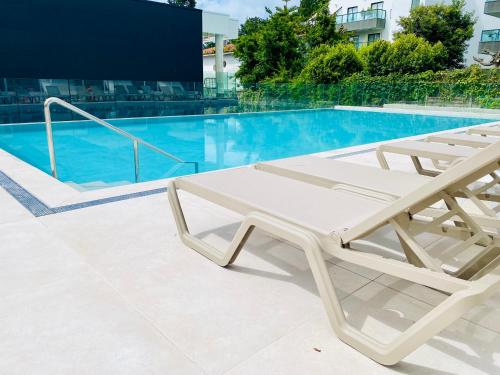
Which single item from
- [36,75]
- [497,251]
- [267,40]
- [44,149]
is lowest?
[44,149]

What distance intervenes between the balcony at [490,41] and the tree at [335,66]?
9434 millimetres

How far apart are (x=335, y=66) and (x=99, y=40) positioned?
11.7 m

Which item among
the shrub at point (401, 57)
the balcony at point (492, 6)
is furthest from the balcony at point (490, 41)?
the shrub at point (401, 57)

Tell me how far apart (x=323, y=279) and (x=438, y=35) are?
85.1 ft

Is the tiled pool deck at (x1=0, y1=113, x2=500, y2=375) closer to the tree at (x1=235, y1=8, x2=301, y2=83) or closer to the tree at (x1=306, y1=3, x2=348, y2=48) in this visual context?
the tree at (x1=235, y1=8, x2=301, y2=83)

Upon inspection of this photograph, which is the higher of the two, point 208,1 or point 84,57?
point 208,1

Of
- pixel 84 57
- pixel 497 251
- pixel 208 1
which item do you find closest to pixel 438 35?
pixel 84 57

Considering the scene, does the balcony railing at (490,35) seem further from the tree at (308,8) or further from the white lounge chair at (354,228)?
the white lounge chair at (354,228)

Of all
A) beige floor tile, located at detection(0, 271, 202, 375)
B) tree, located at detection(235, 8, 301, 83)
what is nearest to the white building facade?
tree, located at detection(235, 8, 301, 83)

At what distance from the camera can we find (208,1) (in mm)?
71000

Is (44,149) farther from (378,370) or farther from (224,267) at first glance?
(378,370)

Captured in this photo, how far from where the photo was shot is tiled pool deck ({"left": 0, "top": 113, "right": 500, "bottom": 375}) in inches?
55.4

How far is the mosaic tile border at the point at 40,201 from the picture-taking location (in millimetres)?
2951

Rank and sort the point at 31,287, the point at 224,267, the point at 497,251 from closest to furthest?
1. the point at 497,251
2. the point at 31,287
3. the point at 224,267
